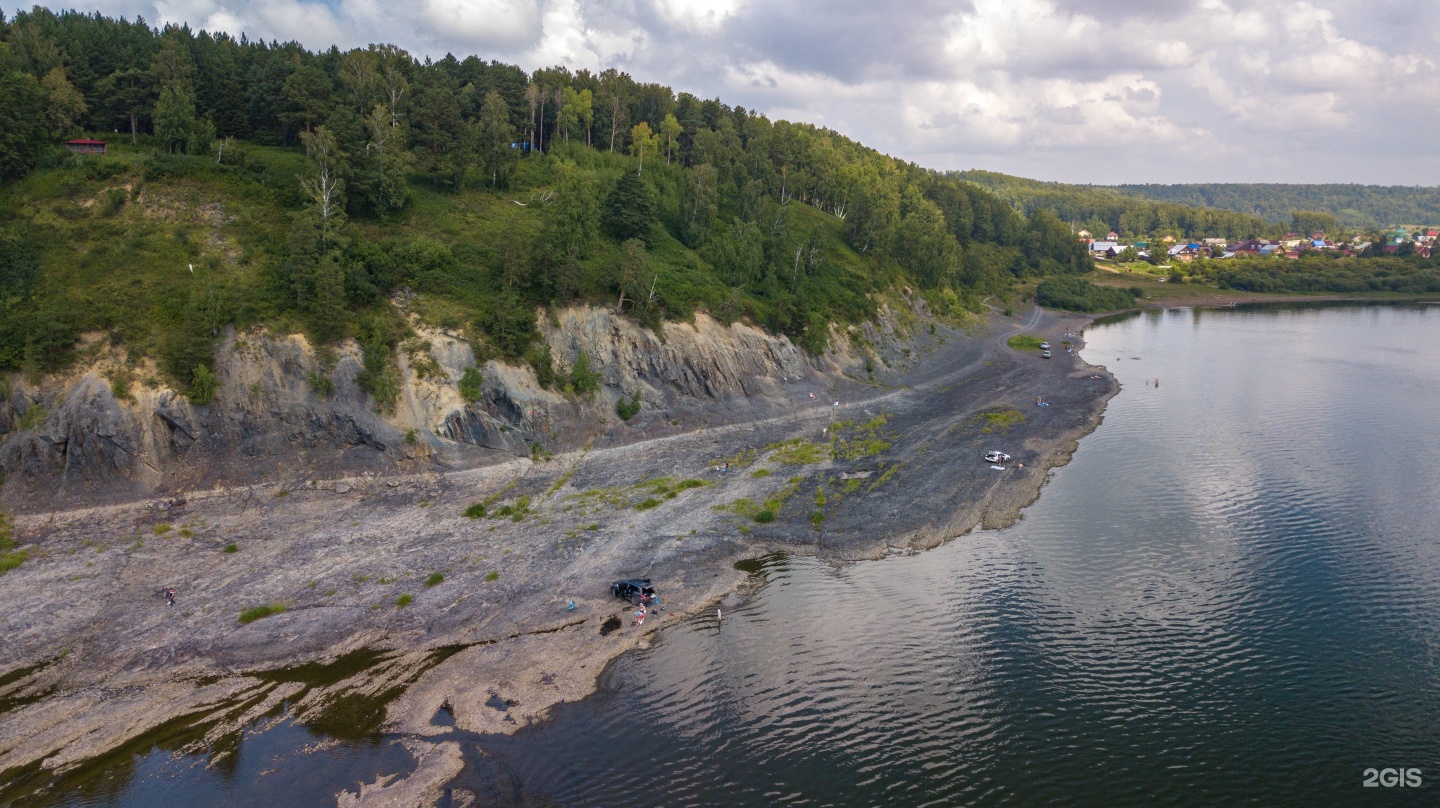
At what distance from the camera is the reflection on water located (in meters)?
32.3

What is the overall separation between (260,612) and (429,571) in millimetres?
9781

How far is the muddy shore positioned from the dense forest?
47.8 ft

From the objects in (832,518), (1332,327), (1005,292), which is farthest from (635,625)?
(1332,327)

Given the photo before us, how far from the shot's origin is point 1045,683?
3853 centimetres

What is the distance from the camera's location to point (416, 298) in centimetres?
7369

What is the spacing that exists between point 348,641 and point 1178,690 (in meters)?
45.5

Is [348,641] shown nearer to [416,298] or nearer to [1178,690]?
[416,298]

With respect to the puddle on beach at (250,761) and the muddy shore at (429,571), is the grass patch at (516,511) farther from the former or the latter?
the puddle on beach at (250,761)

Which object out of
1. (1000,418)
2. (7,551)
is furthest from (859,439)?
(7,551)

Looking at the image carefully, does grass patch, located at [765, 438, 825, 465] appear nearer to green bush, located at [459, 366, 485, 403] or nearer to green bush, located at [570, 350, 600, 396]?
green bush, located at [570, 350, 600, 396]

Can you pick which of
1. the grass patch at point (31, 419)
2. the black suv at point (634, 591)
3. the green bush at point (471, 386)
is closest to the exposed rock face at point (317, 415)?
the grass patch at point (31, 419)

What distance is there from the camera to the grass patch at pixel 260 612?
143 feet

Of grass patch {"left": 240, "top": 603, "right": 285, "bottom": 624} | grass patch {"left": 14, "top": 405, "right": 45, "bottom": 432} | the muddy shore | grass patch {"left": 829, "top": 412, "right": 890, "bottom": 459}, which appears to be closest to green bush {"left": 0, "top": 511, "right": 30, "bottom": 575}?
the muddy shore

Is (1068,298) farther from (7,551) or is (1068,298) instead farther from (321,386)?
(7,551)
